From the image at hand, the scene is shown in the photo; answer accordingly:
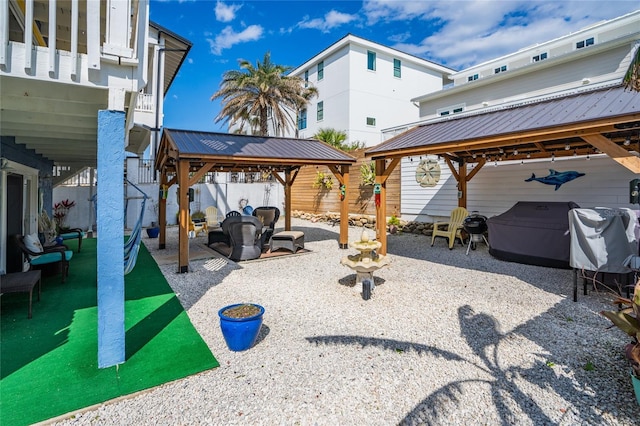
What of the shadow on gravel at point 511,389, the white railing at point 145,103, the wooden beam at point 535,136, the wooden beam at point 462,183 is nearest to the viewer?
the shadow on gravel at point 511,389

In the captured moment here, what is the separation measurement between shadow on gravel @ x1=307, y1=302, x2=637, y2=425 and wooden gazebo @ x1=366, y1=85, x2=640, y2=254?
122 inches

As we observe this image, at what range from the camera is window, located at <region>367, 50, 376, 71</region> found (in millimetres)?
19391

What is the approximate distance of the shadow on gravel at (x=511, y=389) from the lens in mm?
2359

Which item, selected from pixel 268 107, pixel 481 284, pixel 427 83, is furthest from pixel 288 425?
pixel 427 83

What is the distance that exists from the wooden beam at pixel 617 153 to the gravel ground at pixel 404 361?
1.98m

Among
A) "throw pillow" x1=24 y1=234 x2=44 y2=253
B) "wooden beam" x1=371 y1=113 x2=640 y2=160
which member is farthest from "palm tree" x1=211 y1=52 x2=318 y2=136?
"throw pillow" x1=24 y1=234 x2=44 y2=253

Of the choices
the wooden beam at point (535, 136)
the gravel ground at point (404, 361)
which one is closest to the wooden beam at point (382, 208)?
the wooden beam at point (535, 136)

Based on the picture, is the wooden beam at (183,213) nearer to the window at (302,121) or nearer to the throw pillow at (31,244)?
the throw pillow at (31,244)

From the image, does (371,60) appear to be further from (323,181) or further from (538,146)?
(538,146)

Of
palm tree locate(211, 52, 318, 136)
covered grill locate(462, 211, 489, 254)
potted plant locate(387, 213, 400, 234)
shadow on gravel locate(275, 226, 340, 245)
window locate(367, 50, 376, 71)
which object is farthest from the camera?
window locate(367, 50, 376, 71)

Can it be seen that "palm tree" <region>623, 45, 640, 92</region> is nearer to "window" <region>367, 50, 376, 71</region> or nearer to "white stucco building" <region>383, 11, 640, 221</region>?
"white stucco building" <region>383, 11, 640, 221</region>

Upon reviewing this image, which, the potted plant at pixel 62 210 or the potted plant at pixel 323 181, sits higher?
the potted plant at pixel 323 181

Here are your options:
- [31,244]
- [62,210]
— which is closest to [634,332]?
[31,244]

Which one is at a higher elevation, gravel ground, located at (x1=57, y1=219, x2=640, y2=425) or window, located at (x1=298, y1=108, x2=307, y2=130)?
window, located at (x1=298, y1=108, x2=307, y2=130)
